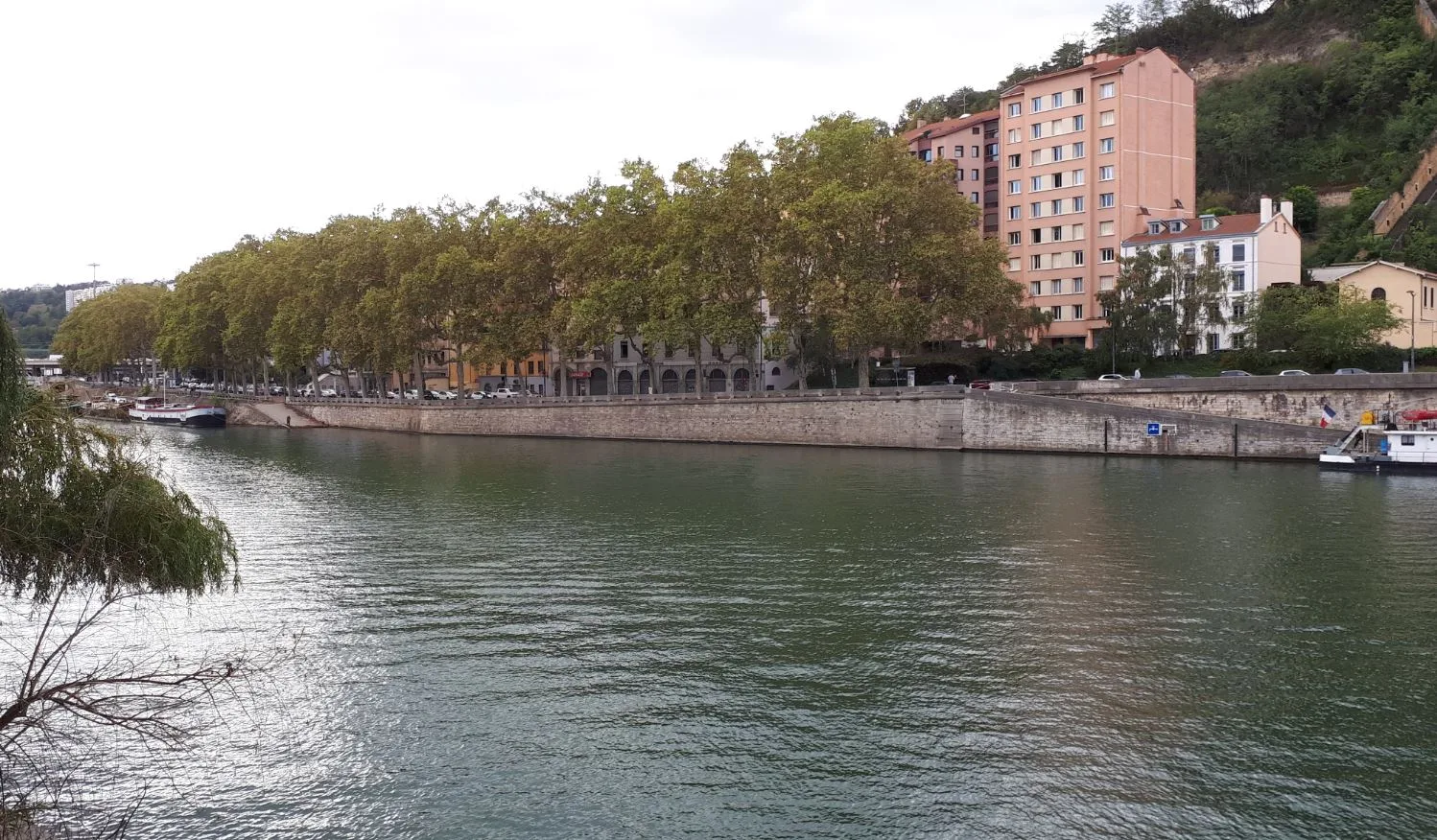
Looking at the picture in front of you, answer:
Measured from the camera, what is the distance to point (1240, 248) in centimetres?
7056

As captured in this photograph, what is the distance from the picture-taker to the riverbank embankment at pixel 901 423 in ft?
162

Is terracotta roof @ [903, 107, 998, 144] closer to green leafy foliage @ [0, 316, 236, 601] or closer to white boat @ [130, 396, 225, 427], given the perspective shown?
white boat @ [130, 396, 225, 427]

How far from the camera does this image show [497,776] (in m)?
13.8

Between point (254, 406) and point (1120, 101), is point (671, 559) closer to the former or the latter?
point (1120, 101)

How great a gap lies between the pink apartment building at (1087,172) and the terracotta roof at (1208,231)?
70.2 inches

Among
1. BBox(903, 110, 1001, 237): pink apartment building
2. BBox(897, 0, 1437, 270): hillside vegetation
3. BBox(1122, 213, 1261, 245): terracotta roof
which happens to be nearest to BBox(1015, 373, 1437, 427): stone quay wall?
BBox(1122, 213, 1261, 245): terracotta roof

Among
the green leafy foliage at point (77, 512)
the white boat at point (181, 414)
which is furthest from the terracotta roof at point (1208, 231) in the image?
the white boat at point (181, 414)

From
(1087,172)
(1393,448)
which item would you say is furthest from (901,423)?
(1087,172)

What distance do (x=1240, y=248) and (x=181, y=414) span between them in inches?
3231

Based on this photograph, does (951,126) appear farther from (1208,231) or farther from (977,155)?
(1208,231)

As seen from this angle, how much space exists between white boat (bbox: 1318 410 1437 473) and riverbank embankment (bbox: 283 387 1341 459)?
1.75 m

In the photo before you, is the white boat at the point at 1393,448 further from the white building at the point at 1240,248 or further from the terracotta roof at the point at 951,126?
the terracotta roof at the point at 951,126

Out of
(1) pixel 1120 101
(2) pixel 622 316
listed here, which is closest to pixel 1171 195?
(1) pixel 1120 101

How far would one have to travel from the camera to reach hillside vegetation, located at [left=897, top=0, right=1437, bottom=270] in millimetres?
88250
